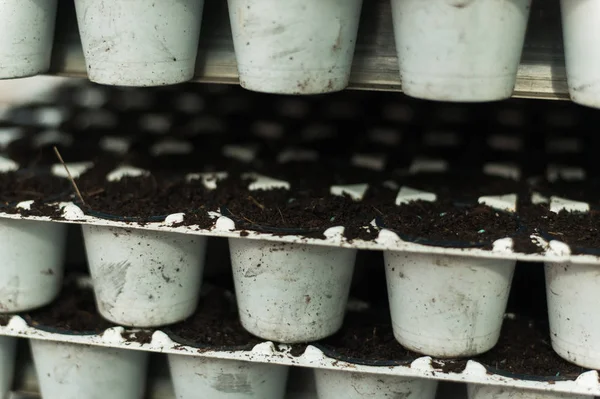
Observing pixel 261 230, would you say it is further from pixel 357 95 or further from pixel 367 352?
pixel 357 95

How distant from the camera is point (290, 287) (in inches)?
51.2

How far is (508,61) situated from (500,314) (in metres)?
0.46

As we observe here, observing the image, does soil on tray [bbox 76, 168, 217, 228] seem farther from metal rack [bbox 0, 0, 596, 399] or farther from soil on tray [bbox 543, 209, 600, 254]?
soil on tray [bbox 543, 209, 600, 254]

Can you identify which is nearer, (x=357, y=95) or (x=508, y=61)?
(x=508, y=61)

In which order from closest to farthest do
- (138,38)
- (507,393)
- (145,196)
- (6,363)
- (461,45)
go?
(461,45) < (138,38) < (507,393) < (145,196) < (6,363)

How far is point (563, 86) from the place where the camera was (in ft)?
3.96

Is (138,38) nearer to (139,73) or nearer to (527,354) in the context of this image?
(139,73)

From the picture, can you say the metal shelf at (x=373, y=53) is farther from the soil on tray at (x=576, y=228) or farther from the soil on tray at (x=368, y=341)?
the soil on tray at (x=368, y=341)

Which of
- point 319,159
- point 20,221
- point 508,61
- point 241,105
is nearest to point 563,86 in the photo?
point 508,61

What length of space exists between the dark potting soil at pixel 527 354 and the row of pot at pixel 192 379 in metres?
0.06

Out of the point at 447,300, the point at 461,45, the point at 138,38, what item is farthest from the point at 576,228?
the point at 138,38

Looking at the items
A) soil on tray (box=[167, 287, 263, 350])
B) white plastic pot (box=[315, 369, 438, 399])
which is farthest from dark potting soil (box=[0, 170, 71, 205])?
white plastic pot (box=[315, 369, 438, 399])

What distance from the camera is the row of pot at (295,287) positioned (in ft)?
4.06

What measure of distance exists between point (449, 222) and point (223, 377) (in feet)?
1.74
